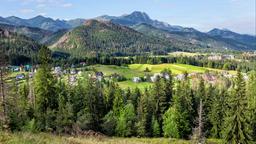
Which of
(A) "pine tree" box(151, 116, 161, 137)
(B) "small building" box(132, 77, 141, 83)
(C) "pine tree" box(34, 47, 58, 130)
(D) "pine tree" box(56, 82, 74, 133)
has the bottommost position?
(A) "pine tree" box(151, 116, 161, 137)

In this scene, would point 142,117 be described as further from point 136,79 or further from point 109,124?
point 136,79

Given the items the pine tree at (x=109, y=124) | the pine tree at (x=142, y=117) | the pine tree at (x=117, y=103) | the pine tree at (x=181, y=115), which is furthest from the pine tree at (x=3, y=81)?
the pine tree at (x=181, y=115)

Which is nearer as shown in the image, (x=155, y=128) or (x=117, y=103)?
(x=155, y=128)

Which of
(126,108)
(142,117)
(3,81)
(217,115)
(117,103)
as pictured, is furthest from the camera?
(117,103)

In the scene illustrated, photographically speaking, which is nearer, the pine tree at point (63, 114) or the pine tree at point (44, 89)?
the pine tree at point (44, 89)

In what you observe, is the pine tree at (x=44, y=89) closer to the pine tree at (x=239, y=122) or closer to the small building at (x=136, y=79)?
the pine tree at (x=239, y=122)

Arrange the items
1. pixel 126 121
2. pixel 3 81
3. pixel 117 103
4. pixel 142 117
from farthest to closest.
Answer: pixel 117 103
pixel 142 117
pixel 126 121
pixel 3 81

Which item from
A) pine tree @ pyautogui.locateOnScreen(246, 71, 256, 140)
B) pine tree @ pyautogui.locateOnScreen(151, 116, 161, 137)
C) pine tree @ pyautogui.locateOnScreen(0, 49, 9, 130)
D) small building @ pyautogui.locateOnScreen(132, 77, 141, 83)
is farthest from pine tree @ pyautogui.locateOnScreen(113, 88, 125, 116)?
small building @ pyautogui.locateOnScreen(132, 77, 141, 83)

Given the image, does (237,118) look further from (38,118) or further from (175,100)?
(38,118)

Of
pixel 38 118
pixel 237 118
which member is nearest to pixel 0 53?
pixel 38 118

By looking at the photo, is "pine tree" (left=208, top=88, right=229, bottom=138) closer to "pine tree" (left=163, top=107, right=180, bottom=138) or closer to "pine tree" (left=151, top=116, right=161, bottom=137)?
"pine tree" (left=163, top=107, right=180, bottom=138)

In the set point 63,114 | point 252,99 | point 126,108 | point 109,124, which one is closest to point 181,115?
point 126,108

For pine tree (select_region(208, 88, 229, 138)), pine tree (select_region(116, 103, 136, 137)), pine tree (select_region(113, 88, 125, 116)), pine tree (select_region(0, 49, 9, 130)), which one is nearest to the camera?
pine tree (select_region(0, 49, 9, 130))

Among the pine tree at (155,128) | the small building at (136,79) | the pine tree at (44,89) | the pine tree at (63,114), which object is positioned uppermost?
the pine tree at (44,89)
